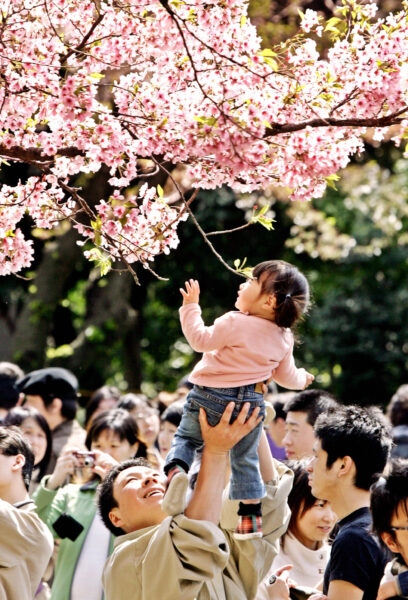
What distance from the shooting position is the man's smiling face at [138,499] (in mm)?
3592

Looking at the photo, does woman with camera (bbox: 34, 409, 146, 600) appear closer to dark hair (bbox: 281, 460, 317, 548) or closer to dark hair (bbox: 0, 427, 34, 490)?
dark hair (bbox: 0, 427, 34, 490)

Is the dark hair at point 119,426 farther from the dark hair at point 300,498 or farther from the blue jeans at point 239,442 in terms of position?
the blue jeans at point 239,442

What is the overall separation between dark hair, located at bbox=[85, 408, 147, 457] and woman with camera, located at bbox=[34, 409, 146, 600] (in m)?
0.59

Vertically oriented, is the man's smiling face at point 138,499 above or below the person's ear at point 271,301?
below

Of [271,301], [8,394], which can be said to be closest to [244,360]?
[271,301]

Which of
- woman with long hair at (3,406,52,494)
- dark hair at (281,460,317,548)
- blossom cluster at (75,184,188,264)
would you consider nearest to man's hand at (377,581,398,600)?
dark hair at (281,460,317,548)

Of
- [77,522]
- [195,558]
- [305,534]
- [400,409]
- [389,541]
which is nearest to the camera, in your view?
[195,558]

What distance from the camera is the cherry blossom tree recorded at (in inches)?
125

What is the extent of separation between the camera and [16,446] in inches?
162

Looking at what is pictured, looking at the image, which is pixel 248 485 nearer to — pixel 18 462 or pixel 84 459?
pixel 18 462

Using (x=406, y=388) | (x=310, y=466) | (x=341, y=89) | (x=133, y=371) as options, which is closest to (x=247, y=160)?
(x=341, y=89)

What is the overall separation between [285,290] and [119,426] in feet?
8.65

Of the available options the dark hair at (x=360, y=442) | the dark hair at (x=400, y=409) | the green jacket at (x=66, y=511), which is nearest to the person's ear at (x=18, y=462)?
the green jacket at (x=66, y=511)

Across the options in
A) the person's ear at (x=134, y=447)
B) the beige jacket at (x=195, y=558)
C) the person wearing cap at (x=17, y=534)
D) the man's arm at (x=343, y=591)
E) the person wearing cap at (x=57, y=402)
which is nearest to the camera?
the beige jacket at (x=195, y=558)
